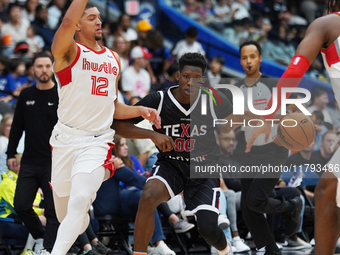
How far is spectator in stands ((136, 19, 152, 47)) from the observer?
40.4ft

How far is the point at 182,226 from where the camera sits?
7.04m

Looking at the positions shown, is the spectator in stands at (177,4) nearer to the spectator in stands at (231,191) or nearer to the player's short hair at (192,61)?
the spectator in stands at (231,191)

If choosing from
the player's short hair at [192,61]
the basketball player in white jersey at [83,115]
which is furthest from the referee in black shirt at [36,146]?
the player's short hair at [192,61]

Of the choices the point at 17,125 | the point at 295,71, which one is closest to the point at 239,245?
the point at 17,125

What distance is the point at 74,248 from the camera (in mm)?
6844

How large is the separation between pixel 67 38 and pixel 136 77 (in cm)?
626

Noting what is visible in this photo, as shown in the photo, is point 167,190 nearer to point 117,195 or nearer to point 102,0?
point 117,195

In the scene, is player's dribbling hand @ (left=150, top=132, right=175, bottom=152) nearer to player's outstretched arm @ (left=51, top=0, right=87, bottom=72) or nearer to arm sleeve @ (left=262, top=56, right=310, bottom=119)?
player's outstretched arm @ (left=51, top=0, right=87, bottom=72)

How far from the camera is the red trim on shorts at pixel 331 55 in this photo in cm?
396

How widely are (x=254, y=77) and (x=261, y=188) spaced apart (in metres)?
1.41

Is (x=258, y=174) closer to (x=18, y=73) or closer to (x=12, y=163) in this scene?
(x=12, y=163)

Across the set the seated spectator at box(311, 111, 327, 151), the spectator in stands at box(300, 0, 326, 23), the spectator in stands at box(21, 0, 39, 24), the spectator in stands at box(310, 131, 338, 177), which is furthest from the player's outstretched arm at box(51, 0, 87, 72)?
the spectator in stands at box(300, 0, 326, 23)

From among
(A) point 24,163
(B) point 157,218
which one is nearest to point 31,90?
(A) point 24,163

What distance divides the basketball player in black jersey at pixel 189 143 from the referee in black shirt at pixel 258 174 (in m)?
0.88
